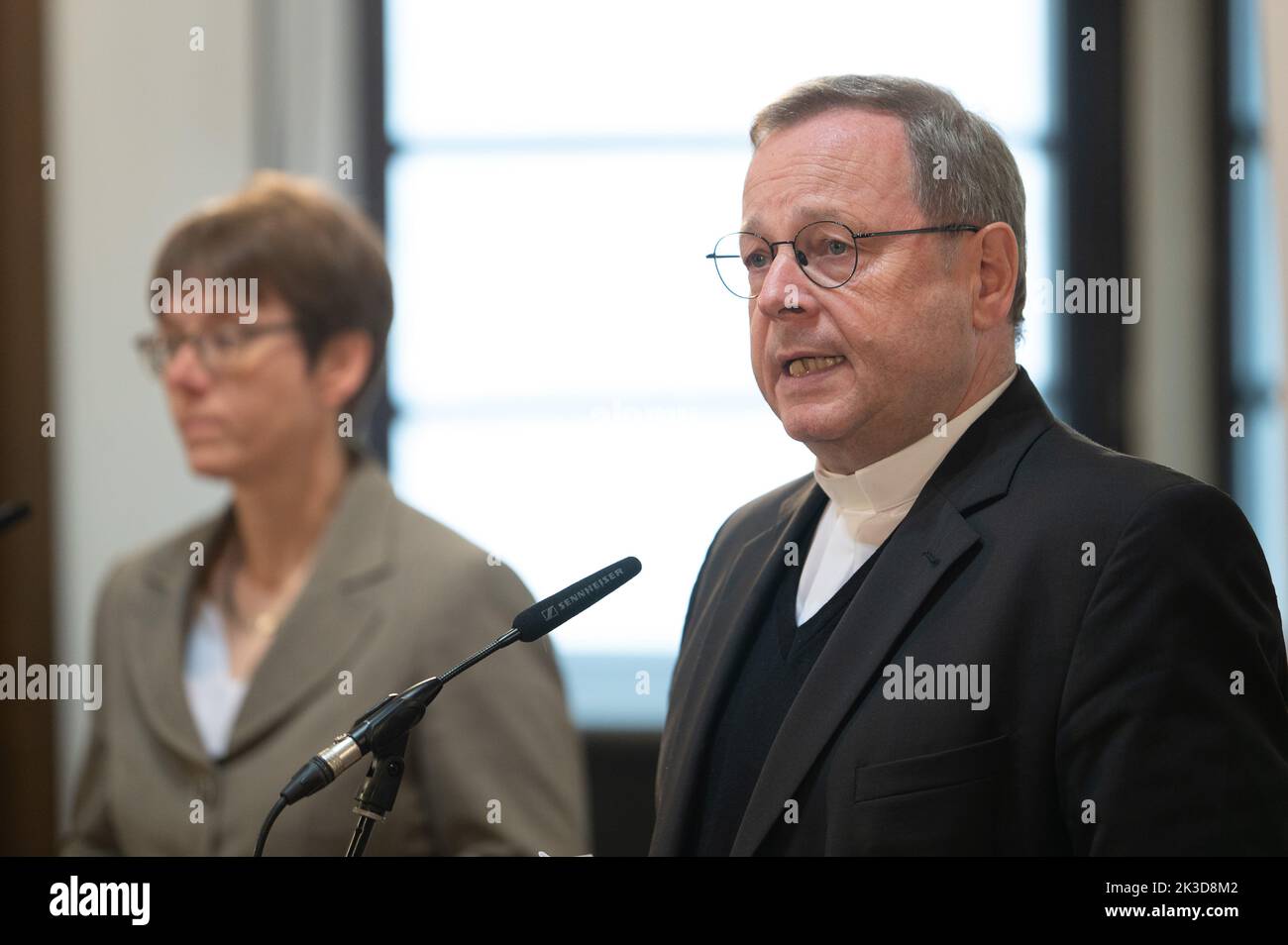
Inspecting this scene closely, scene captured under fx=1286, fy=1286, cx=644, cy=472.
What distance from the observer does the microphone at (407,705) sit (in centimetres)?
137

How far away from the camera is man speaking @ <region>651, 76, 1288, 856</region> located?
1.37 meters

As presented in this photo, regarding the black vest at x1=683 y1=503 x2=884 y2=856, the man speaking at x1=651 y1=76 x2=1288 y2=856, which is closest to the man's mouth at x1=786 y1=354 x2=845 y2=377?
the man speaking at x1=651 y1=76 x2=1288 y2=856

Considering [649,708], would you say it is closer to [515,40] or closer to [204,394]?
[204,394]

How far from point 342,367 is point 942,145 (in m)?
1.08

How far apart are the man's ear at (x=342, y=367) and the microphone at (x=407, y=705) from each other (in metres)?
0.82

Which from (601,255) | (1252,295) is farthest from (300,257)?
(1252,295)

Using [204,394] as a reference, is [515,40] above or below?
above

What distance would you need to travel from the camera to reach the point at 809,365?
1639 millimetres

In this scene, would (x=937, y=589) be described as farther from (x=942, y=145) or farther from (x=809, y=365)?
(x=942, y=145)

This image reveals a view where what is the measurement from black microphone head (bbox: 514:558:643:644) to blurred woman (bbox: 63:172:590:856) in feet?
1.71

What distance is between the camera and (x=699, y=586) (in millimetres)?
1865

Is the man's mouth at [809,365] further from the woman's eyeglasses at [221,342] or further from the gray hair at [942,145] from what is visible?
the woman's eyeglasses at [221,342]

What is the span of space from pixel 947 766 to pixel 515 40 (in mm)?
1588
